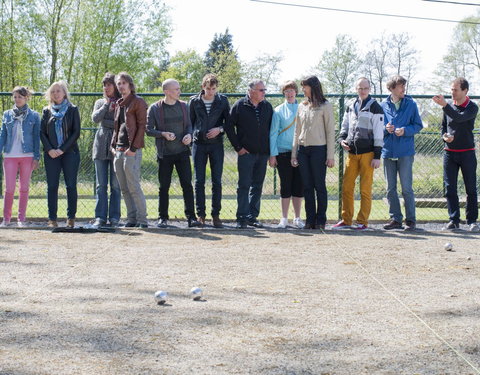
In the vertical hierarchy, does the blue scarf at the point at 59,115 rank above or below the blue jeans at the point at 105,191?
above

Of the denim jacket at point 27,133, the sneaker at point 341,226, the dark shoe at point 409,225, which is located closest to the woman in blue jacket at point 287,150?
the sneaker at point 341,226

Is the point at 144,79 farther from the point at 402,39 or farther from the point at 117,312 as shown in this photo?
the point at 117,312

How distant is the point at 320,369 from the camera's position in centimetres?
354

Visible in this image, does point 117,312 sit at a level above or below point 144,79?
below

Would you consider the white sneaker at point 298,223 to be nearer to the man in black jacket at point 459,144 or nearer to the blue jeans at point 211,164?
the blue jeans at point 211,164

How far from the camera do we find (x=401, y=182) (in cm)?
944

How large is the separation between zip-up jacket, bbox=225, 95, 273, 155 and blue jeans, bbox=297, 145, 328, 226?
547 mm

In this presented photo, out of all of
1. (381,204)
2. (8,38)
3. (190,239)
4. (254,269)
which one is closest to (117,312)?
(254,269)

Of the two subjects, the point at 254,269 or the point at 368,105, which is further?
the point at 368,105

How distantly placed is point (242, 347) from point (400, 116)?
617 centimetres

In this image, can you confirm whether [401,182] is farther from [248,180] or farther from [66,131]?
[66,131]

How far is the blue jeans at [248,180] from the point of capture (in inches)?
373

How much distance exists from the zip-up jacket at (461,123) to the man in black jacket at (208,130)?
3077mm

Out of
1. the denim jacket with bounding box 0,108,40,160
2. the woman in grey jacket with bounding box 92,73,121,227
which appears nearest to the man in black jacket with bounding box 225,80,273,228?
the woman in grey jacket with bounding box 92,73,121,227
